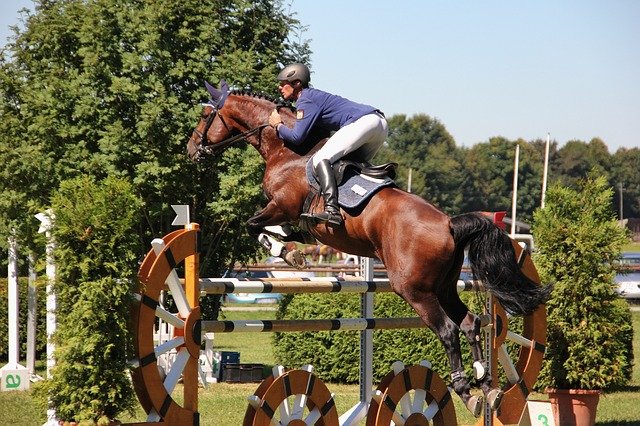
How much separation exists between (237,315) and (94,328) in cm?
1436

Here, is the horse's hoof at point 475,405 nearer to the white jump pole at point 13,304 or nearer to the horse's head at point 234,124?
the horse's head at point 234,124

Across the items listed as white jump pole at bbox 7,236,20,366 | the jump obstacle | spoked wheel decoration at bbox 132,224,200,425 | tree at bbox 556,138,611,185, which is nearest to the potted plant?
the jump obstacle

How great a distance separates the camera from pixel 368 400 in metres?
6.14

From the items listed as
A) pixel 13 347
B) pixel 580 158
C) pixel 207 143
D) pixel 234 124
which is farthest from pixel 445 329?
pixel 580 158

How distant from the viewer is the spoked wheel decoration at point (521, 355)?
22.4 ft

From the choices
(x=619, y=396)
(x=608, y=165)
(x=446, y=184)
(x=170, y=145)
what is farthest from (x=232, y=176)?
(x=608, y=165)

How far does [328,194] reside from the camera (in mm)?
5871

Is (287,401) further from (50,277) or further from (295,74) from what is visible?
(295,74)

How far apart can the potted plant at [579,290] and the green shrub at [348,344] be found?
246 centimetres

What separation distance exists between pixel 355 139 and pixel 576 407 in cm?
326

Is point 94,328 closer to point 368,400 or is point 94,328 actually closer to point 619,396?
point 368,400

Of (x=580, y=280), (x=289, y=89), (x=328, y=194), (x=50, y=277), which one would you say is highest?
(x=289, y=89)

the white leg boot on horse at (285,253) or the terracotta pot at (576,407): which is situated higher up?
the white leg boot on horse at (285,253)

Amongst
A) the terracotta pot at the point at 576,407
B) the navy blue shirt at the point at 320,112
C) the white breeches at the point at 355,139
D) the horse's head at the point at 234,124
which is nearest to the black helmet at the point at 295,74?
the navy blue shirt at the point at 320,112
